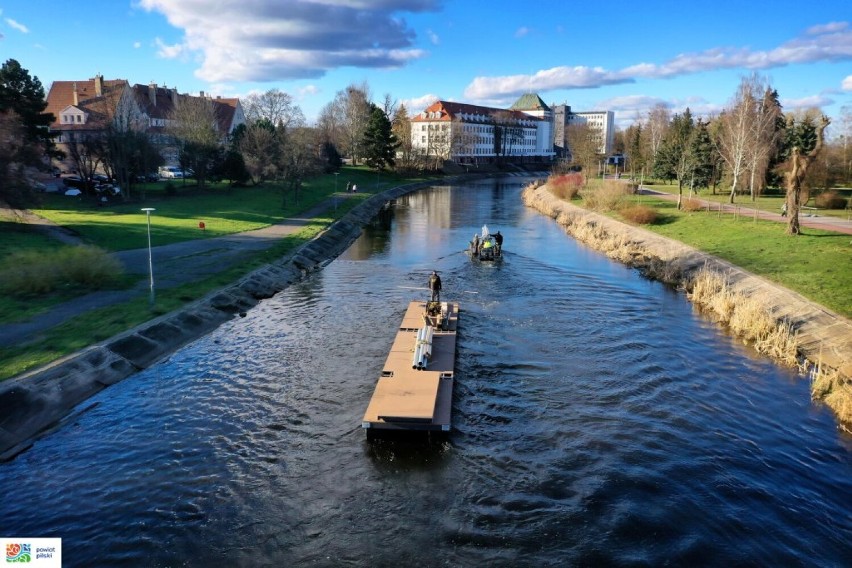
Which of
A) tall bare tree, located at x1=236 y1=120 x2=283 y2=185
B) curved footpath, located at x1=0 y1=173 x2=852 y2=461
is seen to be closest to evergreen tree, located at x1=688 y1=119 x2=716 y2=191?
curved footpath, located at x1=0 y1=173 x2=852 y2=461

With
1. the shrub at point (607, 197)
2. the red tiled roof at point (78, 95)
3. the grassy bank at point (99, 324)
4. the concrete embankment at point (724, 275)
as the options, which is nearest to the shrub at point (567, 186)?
the shrub at point (607, 197)

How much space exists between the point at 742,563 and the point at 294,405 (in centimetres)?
1153

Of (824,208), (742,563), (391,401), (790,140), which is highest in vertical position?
(790,140)

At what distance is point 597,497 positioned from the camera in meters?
12.7

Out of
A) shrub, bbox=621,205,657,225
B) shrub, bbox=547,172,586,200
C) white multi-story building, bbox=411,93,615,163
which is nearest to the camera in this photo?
shrub, bbox=621,205,657,225

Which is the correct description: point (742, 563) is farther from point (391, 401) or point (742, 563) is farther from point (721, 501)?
point (391, 401)

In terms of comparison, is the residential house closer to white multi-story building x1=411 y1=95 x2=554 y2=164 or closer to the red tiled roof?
the red tiled roof

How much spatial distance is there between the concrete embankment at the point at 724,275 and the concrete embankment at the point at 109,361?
2142 cm

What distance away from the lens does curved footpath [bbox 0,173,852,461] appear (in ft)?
51.5

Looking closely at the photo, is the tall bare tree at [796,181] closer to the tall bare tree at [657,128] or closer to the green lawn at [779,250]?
the green lawn at [779,250]

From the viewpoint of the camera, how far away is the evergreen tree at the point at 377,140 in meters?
98.8

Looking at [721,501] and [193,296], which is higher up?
[193,296]

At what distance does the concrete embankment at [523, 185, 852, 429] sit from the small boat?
8270 millimetres

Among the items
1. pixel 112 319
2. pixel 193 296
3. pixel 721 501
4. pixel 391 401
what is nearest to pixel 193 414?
pixel 391 401
